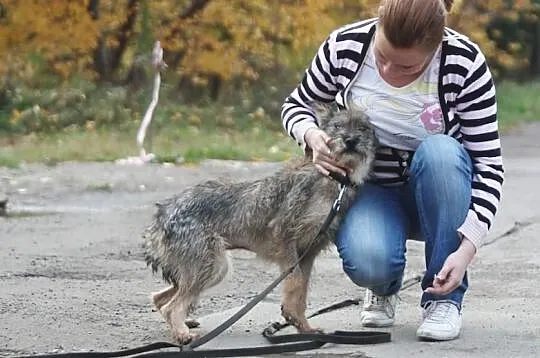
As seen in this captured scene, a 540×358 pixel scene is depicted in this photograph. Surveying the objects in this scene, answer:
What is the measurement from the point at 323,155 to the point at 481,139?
66cm

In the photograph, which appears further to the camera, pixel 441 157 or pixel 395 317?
pixel 395 317

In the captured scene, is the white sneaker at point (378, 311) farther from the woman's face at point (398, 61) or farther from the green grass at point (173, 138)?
the green grass at point (173, 138)

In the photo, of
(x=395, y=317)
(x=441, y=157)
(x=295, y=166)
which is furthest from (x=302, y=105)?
(x=395, y=317)

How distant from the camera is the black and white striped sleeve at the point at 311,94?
16.4 ft

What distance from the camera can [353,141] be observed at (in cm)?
481

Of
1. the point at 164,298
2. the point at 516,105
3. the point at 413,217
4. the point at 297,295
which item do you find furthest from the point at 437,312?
the point at 516,105

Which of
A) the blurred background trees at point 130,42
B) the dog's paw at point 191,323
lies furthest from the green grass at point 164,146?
the dog's paw at point 191,323

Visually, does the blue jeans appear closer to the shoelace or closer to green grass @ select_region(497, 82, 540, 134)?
the shoelace

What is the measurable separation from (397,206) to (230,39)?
53.3 ft

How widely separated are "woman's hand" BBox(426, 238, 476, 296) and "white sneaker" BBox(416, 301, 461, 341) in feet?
0.65

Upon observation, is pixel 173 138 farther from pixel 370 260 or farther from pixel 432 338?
pixel 432 338

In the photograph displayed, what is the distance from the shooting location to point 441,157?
15.5 ft

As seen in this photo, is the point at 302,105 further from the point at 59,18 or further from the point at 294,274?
the point at 59,18

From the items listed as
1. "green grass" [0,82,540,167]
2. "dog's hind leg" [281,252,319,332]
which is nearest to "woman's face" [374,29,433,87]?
"dog's hind leg" [281,252,319,332]
